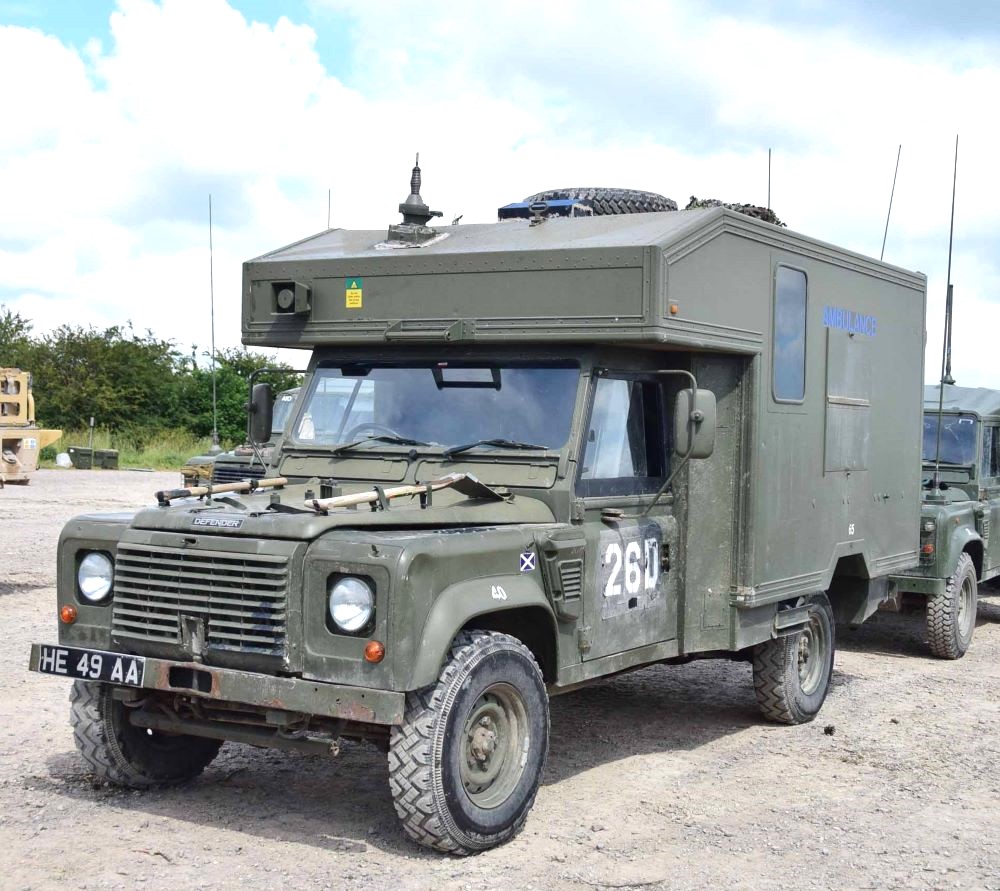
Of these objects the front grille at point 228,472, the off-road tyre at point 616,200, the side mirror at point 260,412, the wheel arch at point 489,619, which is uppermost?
the off-road tyre at point 616,200

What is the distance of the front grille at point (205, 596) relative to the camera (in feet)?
17.6

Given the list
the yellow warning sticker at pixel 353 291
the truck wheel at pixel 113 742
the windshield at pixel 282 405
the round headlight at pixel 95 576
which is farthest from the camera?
the windshield at pixel 282 405

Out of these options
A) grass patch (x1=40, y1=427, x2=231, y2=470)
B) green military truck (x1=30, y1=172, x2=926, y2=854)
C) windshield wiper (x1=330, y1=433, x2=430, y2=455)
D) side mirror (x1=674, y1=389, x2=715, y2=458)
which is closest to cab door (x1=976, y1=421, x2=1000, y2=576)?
green military truck (x1=30, y1=172, x2=926, y2=854)

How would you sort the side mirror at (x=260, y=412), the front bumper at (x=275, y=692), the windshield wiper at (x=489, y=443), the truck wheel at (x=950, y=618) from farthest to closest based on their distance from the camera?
the truck wheel at (x=950, y=618) → the side mirror at (x=260, y=412) → the windshield wiper at (x=489, y=443) → the front bumper at (x=275, y=692)

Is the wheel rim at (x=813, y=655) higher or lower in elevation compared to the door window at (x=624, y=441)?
lower

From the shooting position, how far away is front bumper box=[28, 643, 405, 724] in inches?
203

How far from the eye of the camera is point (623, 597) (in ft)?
21.8

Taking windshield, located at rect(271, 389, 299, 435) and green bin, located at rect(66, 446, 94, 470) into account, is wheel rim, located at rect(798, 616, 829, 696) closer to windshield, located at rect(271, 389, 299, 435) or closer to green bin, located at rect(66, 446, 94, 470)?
windshield, located at rect(271, 389, 299, 435)

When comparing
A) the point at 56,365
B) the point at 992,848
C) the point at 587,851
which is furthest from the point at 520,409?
the point at 56,365

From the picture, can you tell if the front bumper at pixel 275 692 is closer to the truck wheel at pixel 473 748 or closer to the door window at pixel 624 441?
the truck wheel at pixel 473 748

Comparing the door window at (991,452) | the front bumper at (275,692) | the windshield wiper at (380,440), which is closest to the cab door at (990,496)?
the door window at (991,452)

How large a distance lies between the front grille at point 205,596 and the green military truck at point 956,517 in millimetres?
6532

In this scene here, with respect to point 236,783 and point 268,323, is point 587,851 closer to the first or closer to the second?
point 236,783

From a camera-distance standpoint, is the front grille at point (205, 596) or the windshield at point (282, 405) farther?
the windshield at point (282, 405)
